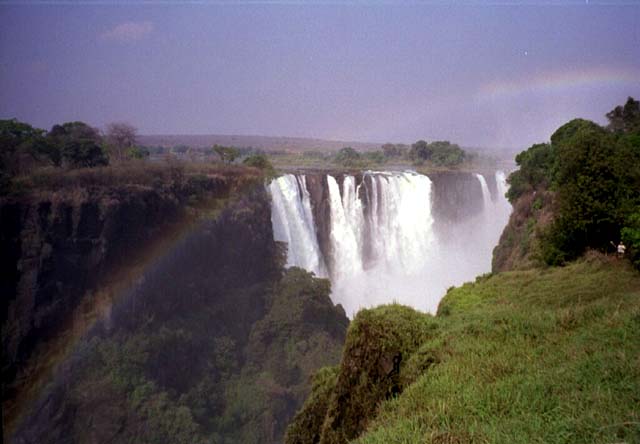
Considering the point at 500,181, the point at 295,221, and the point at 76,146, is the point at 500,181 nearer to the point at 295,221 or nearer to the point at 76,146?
the point at 295,221

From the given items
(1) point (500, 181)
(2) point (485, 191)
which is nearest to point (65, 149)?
(2) point (485, 191)

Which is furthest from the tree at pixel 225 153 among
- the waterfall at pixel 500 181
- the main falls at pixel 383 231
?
the waterfall at pixel 500 181

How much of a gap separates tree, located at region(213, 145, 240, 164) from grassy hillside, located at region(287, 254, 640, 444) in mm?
20888

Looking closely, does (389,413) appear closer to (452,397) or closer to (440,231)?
(452,397)

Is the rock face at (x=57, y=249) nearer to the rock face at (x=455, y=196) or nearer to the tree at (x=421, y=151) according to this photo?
the rock face at (x=455, y=196)

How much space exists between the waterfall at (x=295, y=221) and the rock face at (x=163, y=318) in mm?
665

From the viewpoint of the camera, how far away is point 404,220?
2780 cm

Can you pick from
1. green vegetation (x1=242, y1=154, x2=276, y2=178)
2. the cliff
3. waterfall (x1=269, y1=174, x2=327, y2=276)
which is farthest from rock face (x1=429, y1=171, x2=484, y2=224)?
green vegetation (x1=242, y1=154, x2=276, y2=178)

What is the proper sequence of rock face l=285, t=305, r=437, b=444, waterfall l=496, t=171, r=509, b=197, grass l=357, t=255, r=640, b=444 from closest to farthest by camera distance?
grass l=357, t=255, r=640, b=444 → rock face l=285, t=305, r=437, b=444 → waterfall l=496, t=171, r=509, b=197

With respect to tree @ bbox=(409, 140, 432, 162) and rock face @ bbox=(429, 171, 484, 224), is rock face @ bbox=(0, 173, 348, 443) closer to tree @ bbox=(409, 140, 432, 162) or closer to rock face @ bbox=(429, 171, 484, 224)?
rock face @ bbox=(429, 171, 484, 224)

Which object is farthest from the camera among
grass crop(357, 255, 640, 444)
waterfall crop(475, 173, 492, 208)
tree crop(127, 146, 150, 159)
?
waterfall crop(475, 173, 492, 208)

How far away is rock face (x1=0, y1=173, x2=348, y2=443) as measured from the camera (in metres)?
15.3

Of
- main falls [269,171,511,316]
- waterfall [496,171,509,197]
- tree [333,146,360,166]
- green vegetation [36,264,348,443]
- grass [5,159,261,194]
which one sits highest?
tree [333,146,360,166]

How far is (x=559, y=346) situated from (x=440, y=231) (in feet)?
89.0
